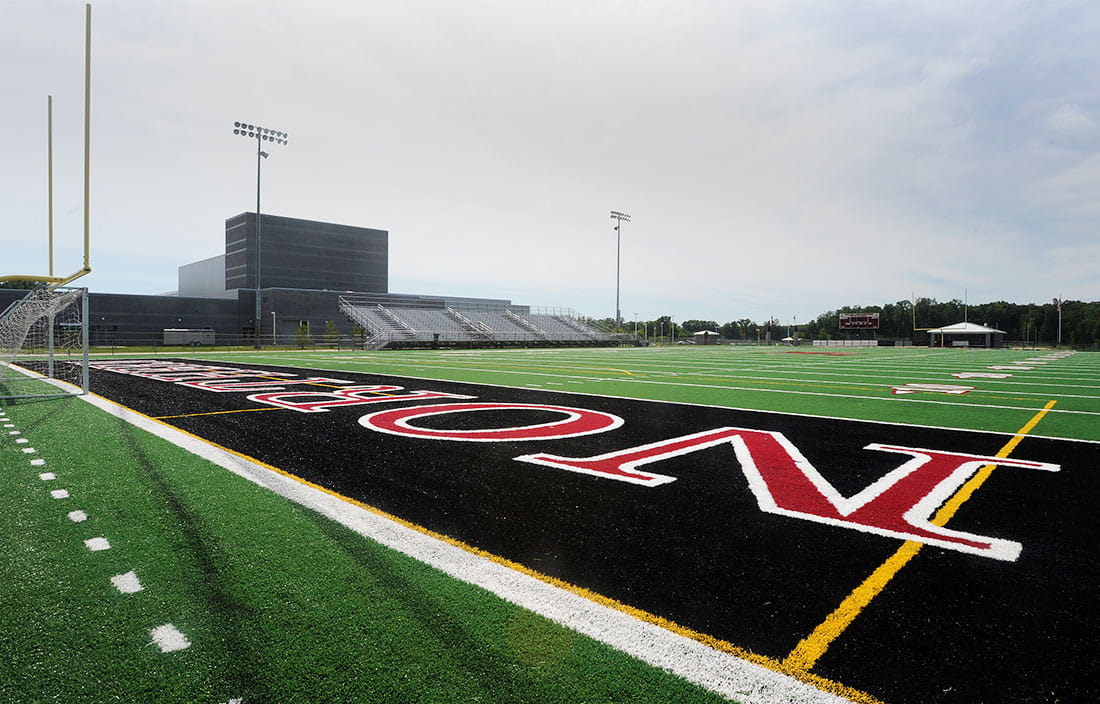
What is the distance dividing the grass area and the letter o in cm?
273

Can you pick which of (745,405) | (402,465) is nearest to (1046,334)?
(745,405)

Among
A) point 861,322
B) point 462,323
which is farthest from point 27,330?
point 861,322

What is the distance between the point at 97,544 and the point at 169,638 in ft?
4.11

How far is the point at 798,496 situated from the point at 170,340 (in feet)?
180

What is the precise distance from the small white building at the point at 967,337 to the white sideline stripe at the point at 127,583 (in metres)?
82.0

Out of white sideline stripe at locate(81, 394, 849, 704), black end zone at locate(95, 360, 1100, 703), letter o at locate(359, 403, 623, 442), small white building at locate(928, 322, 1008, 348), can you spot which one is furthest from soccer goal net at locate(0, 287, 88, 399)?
small white building at locate(928, 322, 1008, 348)

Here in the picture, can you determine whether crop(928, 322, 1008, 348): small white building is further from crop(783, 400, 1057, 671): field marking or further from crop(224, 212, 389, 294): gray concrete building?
crop(783, 400, 1057, 671): field marking

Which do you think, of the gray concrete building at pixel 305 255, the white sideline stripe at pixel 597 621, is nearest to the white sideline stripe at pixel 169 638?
the white sideline stripe at pixel 597 621

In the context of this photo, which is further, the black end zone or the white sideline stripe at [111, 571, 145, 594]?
the white sideline stripe at [111, 571, 145, 594]

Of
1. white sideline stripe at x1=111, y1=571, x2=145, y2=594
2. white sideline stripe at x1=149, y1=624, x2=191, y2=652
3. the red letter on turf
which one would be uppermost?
the red letter on turf

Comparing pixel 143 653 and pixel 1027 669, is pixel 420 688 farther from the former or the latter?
pixel 1027 669

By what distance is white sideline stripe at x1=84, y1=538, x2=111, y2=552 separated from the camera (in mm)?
2943

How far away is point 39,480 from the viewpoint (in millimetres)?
4215

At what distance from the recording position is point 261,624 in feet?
7.30
